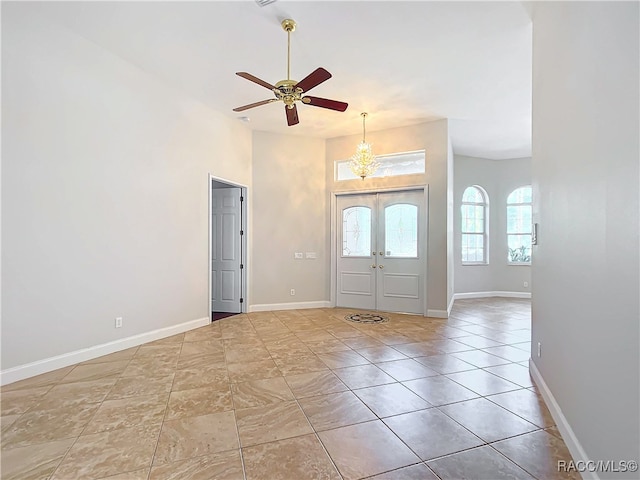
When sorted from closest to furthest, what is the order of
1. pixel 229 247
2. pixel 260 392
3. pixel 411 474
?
pixel 411 474 < pixel 260 392 < pixel 229 247

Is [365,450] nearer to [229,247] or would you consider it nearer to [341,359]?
[341,359]

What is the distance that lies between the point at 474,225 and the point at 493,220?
529mm

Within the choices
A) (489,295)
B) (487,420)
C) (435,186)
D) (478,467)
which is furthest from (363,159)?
(489,295)

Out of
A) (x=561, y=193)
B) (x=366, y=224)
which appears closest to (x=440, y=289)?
(x=366, y=224)

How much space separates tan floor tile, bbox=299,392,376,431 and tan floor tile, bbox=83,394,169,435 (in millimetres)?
1110

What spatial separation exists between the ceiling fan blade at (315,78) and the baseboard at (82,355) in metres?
3.60

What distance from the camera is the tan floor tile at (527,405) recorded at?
93.0 inches

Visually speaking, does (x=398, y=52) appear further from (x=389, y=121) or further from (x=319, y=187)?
(x=319, y=187)

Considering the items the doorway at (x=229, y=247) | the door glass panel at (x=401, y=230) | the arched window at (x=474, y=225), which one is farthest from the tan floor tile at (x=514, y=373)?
the arched window at (x=474, y=225)

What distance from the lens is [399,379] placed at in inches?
122

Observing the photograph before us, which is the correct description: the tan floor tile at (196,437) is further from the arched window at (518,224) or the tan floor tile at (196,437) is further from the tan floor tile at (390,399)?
the arched window at (518,224)

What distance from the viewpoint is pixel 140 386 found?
2938 mm

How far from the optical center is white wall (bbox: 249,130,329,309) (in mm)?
6305

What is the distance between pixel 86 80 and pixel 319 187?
413cm
